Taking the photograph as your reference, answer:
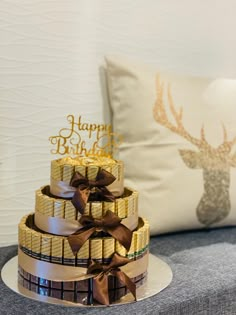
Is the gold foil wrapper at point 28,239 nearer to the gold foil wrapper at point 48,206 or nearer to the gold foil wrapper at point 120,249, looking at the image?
the gold foil wrapper at point 48,206

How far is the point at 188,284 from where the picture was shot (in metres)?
1.05

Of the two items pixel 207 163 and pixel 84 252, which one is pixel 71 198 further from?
pixel 207 163

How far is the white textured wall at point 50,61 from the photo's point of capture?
1.27 meters

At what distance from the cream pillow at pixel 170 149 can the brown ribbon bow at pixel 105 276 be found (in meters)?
0.36

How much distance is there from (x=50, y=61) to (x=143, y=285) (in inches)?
25.6

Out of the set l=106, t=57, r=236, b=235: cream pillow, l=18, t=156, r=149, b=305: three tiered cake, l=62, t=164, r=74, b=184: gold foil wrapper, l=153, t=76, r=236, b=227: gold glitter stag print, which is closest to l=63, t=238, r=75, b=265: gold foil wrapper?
l=18, t=156, r=149, b=305: three tiered cake

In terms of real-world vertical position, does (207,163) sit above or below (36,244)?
above

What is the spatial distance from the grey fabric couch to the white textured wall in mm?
211

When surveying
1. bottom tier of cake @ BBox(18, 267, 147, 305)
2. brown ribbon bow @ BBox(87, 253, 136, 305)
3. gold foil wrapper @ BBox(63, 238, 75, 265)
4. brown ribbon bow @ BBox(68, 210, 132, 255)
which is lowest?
bottom tier of cake @ BBox(18, 267, 147, 305)

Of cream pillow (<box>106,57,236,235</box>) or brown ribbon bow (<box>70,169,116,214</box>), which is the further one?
cream pillow (<box>106,57,236,235</box>)

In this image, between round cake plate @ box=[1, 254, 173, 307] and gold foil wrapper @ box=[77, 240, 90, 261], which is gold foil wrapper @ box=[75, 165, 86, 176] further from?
round cake plate @ box=[1, 254, 173, 307]

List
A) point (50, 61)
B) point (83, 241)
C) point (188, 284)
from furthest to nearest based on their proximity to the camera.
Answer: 1. point (50, 61)
2. point (188, 284)
3. point (83, 241)

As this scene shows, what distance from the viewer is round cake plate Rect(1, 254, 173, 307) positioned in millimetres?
959

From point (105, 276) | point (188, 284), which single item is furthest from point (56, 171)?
point (188, 284)
